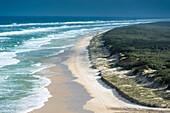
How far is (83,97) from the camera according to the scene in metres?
17.7

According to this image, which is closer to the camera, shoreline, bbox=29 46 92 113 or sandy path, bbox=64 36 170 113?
shoreline, bbox=29 46 92 113

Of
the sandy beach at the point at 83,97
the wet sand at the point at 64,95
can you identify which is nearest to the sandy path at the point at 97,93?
the sandy beach at the point at 83,97

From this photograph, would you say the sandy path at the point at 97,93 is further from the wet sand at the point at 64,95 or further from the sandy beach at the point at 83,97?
the wet sand at the point at 64,95

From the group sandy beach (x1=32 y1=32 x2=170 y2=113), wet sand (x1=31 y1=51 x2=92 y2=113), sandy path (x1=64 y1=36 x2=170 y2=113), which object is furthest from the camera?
sandy path (x1=64 y1=36 x2=170 y2=113)

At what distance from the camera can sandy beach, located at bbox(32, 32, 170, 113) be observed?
15.2 m

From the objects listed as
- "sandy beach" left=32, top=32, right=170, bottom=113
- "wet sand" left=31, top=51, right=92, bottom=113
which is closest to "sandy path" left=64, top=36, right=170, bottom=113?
"sandy beach" left=32, top=32, right=170, bottom=113

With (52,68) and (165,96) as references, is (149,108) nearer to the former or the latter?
(165,96)

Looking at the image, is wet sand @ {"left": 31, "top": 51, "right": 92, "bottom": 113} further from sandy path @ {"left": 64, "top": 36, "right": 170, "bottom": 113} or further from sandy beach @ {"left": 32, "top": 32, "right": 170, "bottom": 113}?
sandy path @ {"left": 64, "top": 36, "right": 170, "bottom": 113}

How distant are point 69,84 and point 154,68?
714 cm

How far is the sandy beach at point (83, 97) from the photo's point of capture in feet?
50.0

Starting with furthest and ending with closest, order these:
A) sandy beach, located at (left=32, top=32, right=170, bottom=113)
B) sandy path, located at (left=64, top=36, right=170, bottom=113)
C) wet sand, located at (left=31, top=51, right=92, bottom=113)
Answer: sandy path, located at (left=64, top=36, right=170, bottom=113) < wet sand, located at (left=31, top=51, right=92, bottom=113) < sandy beach, located at (left=32, top=32, right=170, bottom=113)

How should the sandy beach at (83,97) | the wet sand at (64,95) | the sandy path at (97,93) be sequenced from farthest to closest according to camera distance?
the sandy path at (97,93)
the wet sand at (64,95)
the sandy beach at (83,97)

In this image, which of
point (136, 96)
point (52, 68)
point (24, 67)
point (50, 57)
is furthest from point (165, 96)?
point (50, 57)

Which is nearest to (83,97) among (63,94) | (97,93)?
(97,93)
